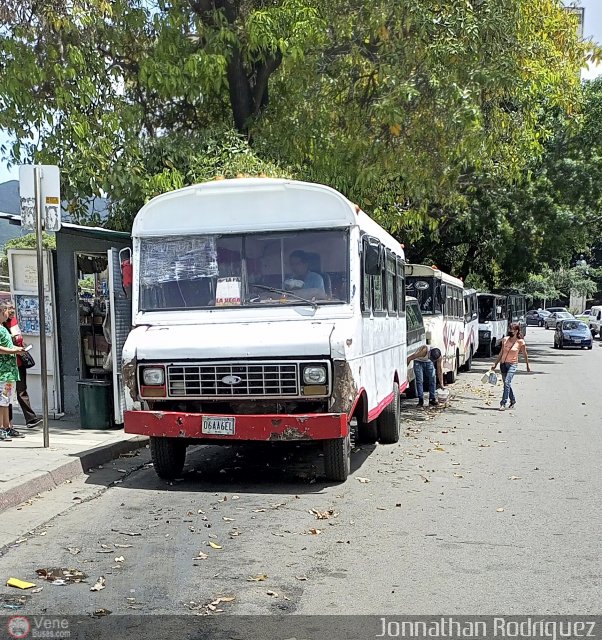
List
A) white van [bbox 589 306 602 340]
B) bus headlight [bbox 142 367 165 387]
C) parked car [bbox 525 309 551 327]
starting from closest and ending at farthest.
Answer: bus headlight [bbox 142 367 165 387] → white van [bbox 589 306 602 340] → parked car [bbox 525 309 551 327]

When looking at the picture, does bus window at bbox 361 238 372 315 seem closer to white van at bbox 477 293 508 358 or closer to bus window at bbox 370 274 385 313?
bus window at bbox 370 274 385 313

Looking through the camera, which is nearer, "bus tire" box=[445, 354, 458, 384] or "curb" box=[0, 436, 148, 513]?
"curb" box=[0, 436, 148, 513]

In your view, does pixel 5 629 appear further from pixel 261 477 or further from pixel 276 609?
pixel 261 477

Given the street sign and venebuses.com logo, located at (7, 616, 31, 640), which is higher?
the street sign

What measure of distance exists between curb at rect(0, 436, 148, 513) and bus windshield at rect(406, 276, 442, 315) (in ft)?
31.3

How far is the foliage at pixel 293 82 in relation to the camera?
13.1m

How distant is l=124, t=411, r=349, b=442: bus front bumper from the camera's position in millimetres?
7758

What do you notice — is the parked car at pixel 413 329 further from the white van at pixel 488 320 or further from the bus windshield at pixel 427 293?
the white van at pixel 488 320

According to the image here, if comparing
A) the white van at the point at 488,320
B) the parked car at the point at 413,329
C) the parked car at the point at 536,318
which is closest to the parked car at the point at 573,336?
the white van at the point at 488,320

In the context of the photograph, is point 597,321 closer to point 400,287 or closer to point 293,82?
point 293,82

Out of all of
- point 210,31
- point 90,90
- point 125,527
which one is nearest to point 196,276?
point 125,527

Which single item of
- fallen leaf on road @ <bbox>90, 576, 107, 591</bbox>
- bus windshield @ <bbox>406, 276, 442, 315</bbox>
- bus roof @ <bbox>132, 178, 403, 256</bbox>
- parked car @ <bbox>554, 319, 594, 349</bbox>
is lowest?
parked car @ <bbox>554, 319, 594, 349</bbox>

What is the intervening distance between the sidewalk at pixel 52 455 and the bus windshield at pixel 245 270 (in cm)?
185

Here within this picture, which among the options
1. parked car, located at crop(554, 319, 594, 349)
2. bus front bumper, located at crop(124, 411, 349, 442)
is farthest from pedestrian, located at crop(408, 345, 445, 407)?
parked car, located at crop(554, 319, 594, 349)
